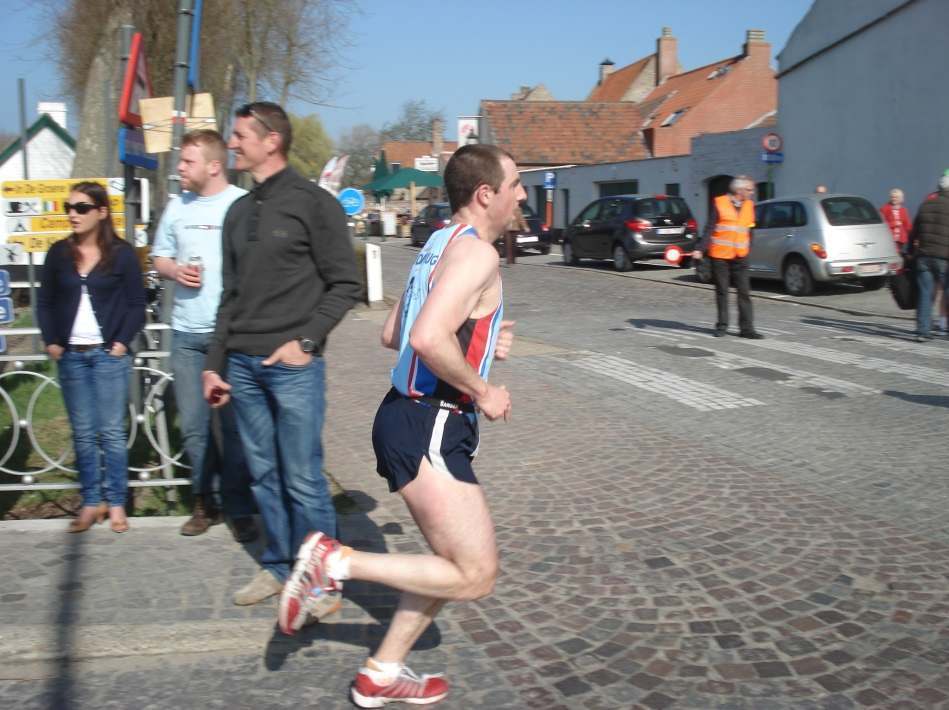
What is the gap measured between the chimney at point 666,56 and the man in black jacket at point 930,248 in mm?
50114

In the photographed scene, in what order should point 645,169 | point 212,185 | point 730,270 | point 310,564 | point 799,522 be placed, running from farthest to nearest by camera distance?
point 645,169
point 730,270
point 799,522
point 212,185
point 310,564

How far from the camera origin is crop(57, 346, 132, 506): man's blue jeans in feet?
15.2

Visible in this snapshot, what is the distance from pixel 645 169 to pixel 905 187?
1494 centimetres

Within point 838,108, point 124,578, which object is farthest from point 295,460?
point 838,108

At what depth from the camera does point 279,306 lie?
3.59m

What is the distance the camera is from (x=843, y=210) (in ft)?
50.3

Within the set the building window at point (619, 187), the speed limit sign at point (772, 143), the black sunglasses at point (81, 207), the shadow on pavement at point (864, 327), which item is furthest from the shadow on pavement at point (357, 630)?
the building window at point (619, 187)

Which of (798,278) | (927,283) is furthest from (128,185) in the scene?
(798,278)

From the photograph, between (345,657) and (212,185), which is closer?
(345,657)

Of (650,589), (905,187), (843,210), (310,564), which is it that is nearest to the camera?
(310,564)

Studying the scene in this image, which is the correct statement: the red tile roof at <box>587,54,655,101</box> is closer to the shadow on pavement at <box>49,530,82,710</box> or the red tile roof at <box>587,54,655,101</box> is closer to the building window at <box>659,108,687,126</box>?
the building window at <box>659,108,687,126</box>

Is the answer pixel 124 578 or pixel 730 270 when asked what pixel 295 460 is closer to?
pixel 124 578

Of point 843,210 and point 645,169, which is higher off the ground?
point 645,169

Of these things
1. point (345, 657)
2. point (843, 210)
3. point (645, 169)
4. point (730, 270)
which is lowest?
point (345, 657)
